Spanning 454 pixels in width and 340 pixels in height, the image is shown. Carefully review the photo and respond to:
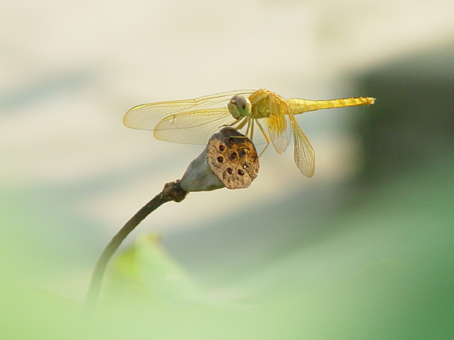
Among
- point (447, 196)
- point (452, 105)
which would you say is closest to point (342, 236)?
point (447, 196)

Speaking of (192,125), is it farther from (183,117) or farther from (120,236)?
(120,236)

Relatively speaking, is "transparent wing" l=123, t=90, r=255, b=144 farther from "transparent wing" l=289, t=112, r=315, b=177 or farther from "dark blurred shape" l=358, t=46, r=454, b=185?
"dark blurred shape" l=358, t=46, r=454, b=185

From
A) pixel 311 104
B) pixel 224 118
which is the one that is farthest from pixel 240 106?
pixel 311 104

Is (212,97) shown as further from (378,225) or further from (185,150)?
(185,150)

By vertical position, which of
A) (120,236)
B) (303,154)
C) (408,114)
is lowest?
(120,236)

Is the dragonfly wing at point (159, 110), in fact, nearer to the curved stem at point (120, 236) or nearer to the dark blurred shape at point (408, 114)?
the curved stem at point (120, 236)

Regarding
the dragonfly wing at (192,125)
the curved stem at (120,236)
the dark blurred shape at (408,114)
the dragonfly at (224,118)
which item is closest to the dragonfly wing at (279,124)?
the dragonfly at (224,118)
